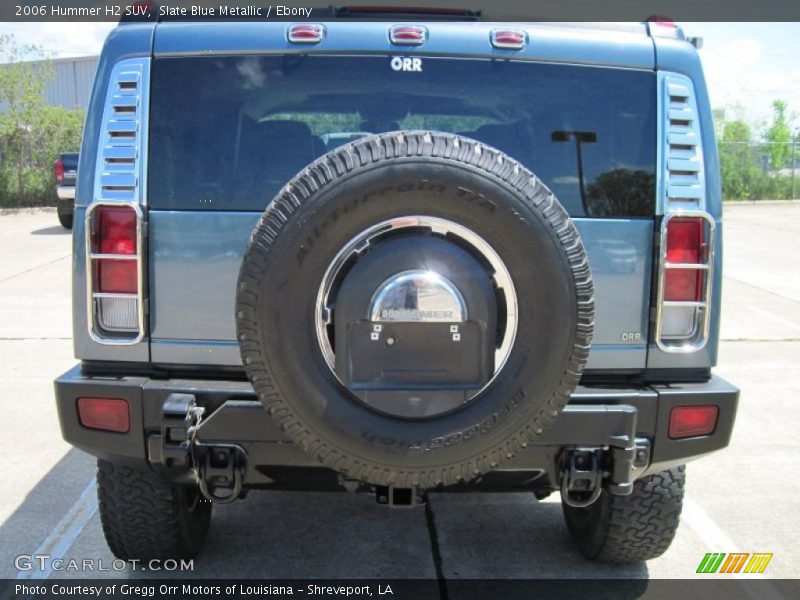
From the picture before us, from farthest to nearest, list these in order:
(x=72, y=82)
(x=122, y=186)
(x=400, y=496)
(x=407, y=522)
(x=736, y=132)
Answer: (x=72, y=82), (x=736, y=132), (x=407, y=522), (x=122, y=186), (x=400, y=496)

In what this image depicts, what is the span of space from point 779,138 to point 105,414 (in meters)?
27.8

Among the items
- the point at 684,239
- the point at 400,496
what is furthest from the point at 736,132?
the point at 400,496

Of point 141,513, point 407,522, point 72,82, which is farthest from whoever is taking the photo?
point 72,82

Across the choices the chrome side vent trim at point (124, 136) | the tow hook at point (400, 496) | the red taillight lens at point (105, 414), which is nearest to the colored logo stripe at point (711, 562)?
the tow hook at point (400, 496)

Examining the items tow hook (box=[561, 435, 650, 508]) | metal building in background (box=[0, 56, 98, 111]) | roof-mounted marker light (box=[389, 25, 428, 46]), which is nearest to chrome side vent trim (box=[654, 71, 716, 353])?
tow hook (box=[561, 435, 650, 508])

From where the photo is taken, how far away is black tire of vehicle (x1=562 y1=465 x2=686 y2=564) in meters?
3.26

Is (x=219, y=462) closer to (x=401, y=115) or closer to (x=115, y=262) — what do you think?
(x=115, y=262)

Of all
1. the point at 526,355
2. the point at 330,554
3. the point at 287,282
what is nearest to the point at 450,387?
the point at 526,355

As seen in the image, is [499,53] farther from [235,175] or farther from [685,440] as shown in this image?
[685,440]

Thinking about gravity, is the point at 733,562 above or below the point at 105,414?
below

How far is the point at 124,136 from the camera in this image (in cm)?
284

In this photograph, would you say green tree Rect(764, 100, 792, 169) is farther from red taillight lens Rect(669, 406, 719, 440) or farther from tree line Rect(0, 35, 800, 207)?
red taillight lens Rect(669, 406, 719, 440)

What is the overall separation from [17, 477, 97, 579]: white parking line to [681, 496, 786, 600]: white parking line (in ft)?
9.14

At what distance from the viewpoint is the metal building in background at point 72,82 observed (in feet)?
123
